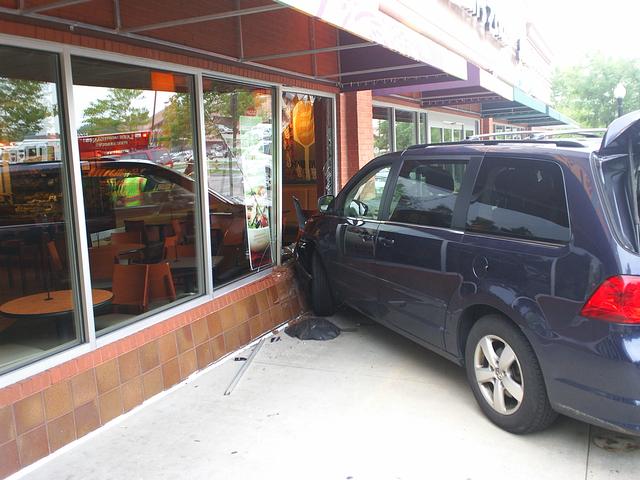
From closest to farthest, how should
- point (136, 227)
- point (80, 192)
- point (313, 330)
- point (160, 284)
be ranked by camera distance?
1. point (80, 192)
2. point (160, 284)
3. point (313, 330)
4. point (136, 227)

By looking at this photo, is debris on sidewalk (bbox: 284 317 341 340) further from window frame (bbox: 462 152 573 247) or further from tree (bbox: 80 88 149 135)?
tree (bbox: 80 88 149 135)

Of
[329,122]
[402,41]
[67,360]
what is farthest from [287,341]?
[329,122]

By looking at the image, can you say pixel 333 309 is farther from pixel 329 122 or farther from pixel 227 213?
pixel 329 122

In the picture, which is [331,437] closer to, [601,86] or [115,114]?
[115,114]

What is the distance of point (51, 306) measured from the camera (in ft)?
13.3

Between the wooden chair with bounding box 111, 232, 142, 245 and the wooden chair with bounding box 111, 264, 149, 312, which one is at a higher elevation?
the wooden chair with bounding box 111, 232, 142, 245

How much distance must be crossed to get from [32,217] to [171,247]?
1489 mm

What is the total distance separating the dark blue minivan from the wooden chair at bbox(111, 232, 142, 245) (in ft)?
10.2

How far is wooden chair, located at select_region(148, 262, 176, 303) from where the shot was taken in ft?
16.4

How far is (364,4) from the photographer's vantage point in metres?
3.97

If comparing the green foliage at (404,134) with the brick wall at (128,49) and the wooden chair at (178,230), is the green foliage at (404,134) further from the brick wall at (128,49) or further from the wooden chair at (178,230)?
the wooden chair at (178,230)

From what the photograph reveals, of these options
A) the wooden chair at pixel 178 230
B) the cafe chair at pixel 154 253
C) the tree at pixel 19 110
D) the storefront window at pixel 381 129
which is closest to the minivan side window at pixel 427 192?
the wooden chair at pixel 178 230

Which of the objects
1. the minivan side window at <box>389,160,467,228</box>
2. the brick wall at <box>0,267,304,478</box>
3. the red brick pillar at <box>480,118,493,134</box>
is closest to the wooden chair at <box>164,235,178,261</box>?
the brick wall at <box>0,267,304,478</box>

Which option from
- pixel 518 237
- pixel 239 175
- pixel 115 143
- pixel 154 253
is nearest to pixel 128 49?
pixel 239 175
